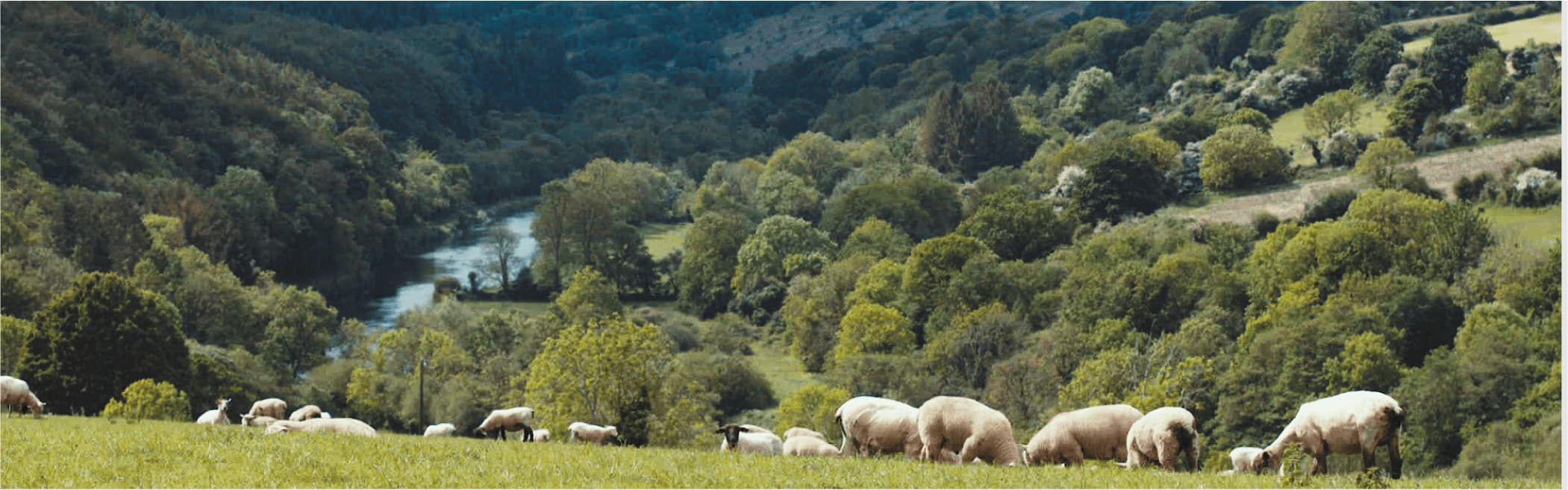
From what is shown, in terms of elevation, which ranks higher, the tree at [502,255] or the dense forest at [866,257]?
the dense forest at [866,257]

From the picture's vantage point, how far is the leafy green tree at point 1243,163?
121 m

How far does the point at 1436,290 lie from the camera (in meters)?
75.4

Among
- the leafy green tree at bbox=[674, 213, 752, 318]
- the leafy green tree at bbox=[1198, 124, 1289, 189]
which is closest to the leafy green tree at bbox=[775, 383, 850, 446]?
the leafy green tree at bbox=[674, 213, 752, 318]

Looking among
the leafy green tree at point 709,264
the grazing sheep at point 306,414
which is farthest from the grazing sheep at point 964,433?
the leafy green tree at point 709,264

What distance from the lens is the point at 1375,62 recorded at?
148m

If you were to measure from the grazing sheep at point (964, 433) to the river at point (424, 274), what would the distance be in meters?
86.9

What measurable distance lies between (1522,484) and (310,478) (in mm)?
14855

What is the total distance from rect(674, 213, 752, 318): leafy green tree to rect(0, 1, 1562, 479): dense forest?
1.13ft

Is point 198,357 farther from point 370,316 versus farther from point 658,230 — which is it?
point 658,230

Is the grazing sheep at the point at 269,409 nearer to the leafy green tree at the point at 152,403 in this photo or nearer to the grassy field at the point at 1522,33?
the leafy green tree at the point at 152,403

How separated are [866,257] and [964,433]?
90411 millimetres

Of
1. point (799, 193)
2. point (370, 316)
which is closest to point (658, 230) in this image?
point (799, 193)

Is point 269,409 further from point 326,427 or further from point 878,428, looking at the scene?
point 878,428

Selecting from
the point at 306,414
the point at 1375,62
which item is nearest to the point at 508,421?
the point at 306,414
